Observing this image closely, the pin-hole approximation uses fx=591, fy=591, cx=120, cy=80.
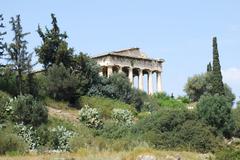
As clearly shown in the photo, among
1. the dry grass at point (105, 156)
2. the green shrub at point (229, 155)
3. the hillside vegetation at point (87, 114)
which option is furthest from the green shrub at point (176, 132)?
the green shrub at point (229, 155)

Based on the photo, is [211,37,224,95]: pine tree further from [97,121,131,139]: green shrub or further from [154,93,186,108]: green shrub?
[97,121,131,139]: green shrub

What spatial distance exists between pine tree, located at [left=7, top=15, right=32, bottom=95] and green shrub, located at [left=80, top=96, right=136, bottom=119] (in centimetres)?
576

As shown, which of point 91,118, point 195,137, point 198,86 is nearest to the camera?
point 195,137

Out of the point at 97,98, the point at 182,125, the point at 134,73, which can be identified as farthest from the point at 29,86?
the point at 134,73

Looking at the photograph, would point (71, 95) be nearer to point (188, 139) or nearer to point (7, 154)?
point (188, 139)

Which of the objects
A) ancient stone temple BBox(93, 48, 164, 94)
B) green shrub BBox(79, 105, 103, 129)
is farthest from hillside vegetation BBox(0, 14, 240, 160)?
ancient stone temple BBox(93, 48, 164, 94)

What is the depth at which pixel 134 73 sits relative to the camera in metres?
75.2

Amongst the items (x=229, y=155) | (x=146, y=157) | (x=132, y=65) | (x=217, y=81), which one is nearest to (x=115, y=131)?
(x=146, y=157)

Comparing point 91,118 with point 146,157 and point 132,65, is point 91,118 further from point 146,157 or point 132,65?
point 132,65

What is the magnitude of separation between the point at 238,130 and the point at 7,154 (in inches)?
876

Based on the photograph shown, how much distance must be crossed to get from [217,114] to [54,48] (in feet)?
46.0

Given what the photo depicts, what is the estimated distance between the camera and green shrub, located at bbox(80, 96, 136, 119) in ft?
143

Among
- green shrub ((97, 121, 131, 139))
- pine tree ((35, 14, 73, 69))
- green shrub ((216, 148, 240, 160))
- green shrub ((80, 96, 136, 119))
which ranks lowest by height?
green shrub ((216, 148, 240, 160))

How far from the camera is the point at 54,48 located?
45.4 metres
